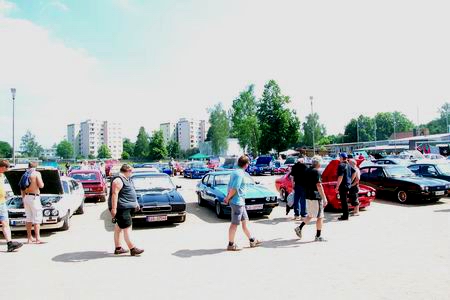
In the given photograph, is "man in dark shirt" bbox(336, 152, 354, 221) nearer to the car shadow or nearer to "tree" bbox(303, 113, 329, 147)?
the car shadow

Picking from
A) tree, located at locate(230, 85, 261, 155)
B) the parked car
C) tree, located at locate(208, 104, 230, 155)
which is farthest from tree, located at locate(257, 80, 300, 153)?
tree, located at locate(208, 104, 230, 155)

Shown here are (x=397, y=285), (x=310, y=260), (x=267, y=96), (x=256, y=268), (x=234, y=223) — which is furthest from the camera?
(x=267, y=96)

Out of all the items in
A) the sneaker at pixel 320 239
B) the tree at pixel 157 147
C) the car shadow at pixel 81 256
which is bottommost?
the car shadow at pixel 81 256

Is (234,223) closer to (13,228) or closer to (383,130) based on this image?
(13,228)

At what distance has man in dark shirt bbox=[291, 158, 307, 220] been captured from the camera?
9398 mm

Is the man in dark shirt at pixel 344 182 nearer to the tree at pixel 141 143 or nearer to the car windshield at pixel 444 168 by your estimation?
the car windshield at pixel 444 168

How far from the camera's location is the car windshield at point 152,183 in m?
10.6

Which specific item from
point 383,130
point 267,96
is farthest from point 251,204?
point 383,130

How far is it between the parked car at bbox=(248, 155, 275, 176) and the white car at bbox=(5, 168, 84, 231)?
22.1 m

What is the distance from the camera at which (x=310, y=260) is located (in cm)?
606

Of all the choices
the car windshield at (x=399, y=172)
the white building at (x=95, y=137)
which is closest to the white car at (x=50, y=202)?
the car windshield at (x=399, y=172)

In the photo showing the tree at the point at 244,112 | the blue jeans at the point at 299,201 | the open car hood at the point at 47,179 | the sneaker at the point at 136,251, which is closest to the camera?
the sneaker at the point at 136,251

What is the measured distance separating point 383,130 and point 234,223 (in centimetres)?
13410

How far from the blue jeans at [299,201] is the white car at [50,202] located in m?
6.27
